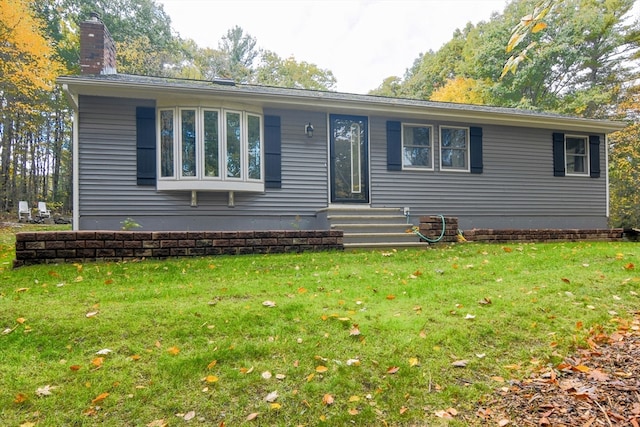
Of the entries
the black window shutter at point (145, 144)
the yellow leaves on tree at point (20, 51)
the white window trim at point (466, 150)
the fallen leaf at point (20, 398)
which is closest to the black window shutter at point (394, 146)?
the white window trim at point (466, 150)

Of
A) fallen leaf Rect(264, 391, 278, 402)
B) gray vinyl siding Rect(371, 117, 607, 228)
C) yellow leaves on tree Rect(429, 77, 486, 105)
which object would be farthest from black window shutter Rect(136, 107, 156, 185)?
yellow leaves on tree Rect(429, 77, 486, 105)

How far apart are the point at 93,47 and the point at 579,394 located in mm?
9665

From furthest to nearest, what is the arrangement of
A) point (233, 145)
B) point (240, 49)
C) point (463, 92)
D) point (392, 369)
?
point (240, 49) → point (463, 92) → point (233, 145) → point (392, 369)

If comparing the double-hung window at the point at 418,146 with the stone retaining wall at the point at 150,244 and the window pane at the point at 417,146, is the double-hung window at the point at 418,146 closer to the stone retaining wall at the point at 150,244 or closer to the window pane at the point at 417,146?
the window pane at the point at 417,146

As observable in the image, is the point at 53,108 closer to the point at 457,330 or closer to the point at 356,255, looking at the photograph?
the point at 356,255

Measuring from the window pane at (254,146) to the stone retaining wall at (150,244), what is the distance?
214 cm

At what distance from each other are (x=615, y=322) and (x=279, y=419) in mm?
2868

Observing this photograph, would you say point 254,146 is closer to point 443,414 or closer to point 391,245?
point 391,245

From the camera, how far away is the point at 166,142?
278 inches

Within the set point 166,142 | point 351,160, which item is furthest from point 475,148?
point 166,142

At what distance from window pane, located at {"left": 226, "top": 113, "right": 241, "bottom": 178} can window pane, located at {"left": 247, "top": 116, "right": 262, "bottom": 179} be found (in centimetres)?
26

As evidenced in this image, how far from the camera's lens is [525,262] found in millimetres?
5098

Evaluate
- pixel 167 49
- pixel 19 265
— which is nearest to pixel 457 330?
pixel 19 265

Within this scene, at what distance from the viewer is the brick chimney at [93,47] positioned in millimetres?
7703
